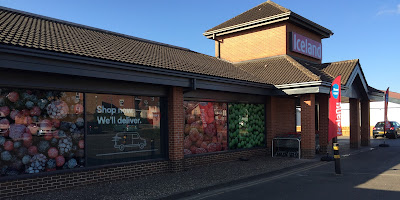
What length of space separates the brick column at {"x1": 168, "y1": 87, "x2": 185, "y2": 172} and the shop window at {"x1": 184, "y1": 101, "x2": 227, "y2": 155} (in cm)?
78

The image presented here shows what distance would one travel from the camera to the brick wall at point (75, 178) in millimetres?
7414

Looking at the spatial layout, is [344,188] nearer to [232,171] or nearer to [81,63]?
[232,171]

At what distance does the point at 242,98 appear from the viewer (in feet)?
46.9

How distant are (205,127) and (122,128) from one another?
154 inches

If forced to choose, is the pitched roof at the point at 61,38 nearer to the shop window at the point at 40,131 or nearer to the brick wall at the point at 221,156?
the shop window at the point at 40,131

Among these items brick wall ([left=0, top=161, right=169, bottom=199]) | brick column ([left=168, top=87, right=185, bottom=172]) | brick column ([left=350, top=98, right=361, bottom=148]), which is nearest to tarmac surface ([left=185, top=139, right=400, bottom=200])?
brick column ([left=168, top=87, right=185, bottom=172])

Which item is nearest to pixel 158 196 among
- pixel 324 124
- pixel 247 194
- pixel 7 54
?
pixel 247 194

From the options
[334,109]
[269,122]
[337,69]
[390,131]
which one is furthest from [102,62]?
[390,131]

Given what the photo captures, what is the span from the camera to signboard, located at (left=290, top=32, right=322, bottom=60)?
714 inches

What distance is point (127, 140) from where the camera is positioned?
389 inches

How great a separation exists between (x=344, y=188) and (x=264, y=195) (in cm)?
230

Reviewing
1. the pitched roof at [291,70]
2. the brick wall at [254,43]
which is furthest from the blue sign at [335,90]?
the brick wall at [254,43]

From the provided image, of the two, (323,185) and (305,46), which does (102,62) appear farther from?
(305,46)

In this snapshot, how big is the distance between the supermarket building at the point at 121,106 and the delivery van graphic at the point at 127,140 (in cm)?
3
